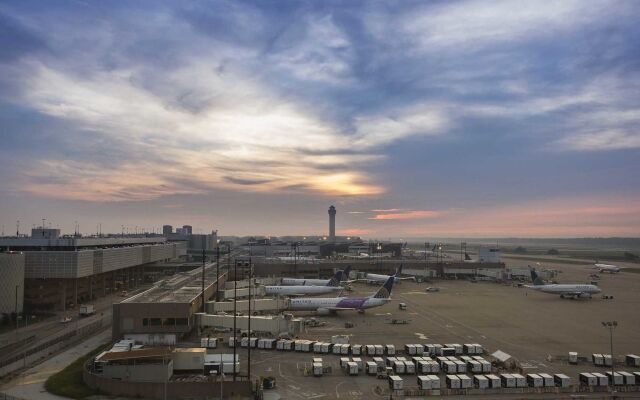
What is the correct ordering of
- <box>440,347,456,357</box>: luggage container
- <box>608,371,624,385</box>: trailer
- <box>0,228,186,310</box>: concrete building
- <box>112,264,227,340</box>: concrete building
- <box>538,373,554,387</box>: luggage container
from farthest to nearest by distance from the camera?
1. <box>0,228,186,310</box>: concrete building
2. <box>112,264,227,340</box>: concrete building
3. <box>440,347,456,357</box>: luggage container
4. <box>608,371,624,385</box>: trailer
5. <box>538,373,554,387</box>: luggage container

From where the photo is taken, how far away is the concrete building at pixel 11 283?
251ft

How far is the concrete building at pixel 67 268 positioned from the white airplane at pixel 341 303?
146 ft

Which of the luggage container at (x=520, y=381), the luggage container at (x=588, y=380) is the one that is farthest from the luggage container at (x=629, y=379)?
the luggage container at (x=520, y=381)

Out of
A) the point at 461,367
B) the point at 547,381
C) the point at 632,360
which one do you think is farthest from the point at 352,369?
the point at 632,360

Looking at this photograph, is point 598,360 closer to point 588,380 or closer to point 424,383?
point 588,380

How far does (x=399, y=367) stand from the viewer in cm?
4869

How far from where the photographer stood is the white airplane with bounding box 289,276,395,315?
8250 cm

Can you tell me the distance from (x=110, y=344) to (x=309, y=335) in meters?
26.5

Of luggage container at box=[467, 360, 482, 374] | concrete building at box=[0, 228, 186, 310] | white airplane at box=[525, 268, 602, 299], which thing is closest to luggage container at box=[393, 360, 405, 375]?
luggage container at box=[467, 360, 482, 374]

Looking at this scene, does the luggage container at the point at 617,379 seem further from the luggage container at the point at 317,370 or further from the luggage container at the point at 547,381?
the luggage container at the point at 317,370

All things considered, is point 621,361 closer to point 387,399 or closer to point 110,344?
point 387,399

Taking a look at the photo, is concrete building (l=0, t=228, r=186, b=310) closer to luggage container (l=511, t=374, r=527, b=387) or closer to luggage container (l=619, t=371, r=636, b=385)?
luggage container (l=511, t=374, r=527, b=387)

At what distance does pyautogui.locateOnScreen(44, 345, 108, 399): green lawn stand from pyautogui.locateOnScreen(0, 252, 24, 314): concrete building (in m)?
34.6

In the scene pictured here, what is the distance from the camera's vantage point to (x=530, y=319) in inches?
3157
